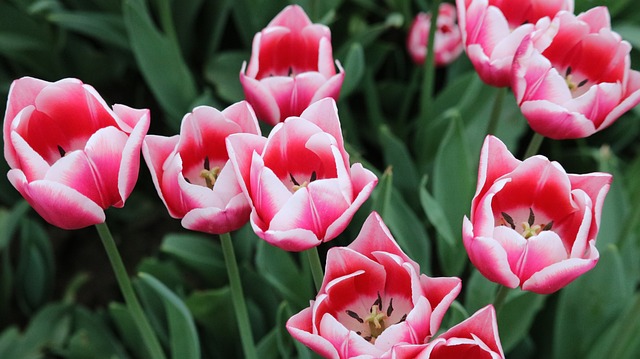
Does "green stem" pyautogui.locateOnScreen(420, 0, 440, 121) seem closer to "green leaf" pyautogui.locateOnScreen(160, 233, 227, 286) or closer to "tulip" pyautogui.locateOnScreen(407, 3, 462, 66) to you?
"tulip" pyautogui.locateOnScreen(407, 3, 462, 66)

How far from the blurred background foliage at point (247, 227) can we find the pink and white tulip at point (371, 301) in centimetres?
19

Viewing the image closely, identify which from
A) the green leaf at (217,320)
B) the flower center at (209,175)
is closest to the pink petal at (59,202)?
the flower center at (209,175)

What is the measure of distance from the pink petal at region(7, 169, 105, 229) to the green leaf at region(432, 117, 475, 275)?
0.58m

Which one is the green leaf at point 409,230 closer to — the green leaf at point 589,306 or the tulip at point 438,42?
the green leaf at point 589,306

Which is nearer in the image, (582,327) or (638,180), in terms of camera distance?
(582,327)

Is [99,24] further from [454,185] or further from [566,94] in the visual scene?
[566,94]

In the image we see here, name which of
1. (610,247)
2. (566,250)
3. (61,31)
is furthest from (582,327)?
(61,31)

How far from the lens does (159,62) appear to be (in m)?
1.36

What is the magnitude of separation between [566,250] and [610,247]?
35 centimetres

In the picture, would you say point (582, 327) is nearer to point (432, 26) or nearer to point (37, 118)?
point (432, 26)

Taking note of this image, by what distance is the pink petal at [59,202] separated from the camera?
0.68 m

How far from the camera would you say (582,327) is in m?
1.18

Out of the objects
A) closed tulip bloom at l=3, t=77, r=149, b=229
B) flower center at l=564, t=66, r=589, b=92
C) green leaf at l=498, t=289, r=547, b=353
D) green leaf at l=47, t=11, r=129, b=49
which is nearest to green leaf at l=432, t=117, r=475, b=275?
green leaf at l=498, t=289, r=547, b=353

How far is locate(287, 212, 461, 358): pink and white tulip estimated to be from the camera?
0.66 metres
